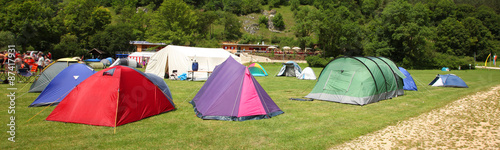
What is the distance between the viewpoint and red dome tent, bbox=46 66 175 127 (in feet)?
23.3

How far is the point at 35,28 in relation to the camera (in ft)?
150

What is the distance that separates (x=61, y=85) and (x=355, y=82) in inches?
421

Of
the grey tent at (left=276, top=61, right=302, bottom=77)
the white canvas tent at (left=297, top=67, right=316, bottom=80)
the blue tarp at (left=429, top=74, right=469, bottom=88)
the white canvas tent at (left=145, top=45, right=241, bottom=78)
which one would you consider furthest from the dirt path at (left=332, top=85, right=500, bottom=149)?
the white canvas tent at (left=145, top=45, right=241, bottom=78)

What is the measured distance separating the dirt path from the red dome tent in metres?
5.25

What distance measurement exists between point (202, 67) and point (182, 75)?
211 centimetres

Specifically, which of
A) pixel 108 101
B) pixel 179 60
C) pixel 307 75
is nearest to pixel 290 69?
pixel 307 75

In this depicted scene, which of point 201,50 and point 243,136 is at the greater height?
point 201,50

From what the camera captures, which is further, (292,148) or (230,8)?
(230,8)

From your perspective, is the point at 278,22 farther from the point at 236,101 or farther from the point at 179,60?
the point at 236,101

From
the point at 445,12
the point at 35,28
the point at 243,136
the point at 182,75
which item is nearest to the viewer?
the point at 243,136

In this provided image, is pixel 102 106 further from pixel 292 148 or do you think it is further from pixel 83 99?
pixel 292 148

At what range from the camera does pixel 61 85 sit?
9.59 metres

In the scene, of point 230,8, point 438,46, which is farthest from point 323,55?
point 230,8

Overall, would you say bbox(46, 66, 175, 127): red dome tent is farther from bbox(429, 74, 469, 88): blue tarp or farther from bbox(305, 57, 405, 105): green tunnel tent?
bbox(429, 74, 469, 88): blue tarp
